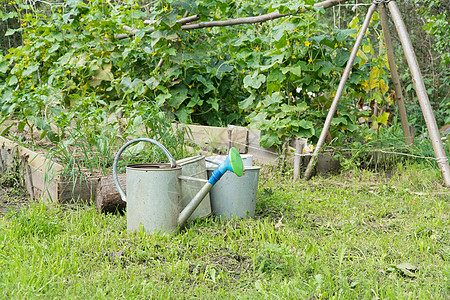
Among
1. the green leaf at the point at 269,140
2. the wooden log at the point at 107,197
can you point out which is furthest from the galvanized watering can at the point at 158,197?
the green leaf at the point at 269,140

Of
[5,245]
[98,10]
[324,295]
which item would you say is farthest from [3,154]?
[324,295]

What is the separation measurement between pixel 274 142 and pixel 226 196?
121cm

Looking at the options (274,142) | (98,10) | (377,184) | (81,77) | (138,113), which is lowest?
(377,184)

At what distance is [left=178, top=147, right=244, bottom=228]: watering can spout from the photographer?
79.4 inches

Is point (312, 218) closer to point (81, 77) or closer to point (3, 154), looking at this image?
point (3, 154)

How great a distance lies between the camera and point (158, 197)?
2.16 meters

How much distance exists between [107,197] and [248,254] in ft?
3.32

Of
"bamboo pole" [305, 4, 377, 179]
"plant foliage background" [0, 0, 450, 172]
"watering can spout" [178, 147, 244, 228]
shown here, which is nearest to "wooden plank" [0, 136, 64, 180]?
"plant foliage background" [0, 0, 450, 172]

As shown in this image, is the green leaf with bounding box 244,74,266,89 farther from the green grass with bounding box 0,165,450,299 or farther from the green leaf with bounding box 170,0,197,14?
the green grass with bounding box 0,165,450,299

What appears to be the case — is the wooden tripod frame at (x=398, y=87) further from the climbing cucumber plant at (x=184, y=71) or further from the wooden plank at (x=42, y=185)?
the wooden plank at (x=42, y=185)

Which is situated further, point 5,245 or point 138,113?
point 138,113

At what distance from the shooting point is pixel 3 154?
10.8 ft

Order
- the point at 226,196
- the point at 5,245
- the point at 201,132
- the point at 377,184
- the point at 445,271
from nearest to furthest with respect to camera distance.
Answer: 1. the point at 445,271
2. the point at 5,245
3. the point at 226,196
4. the point at 377,184
5. the point at 201,132

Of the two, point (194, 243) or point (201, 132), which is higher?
point (201, 132)
